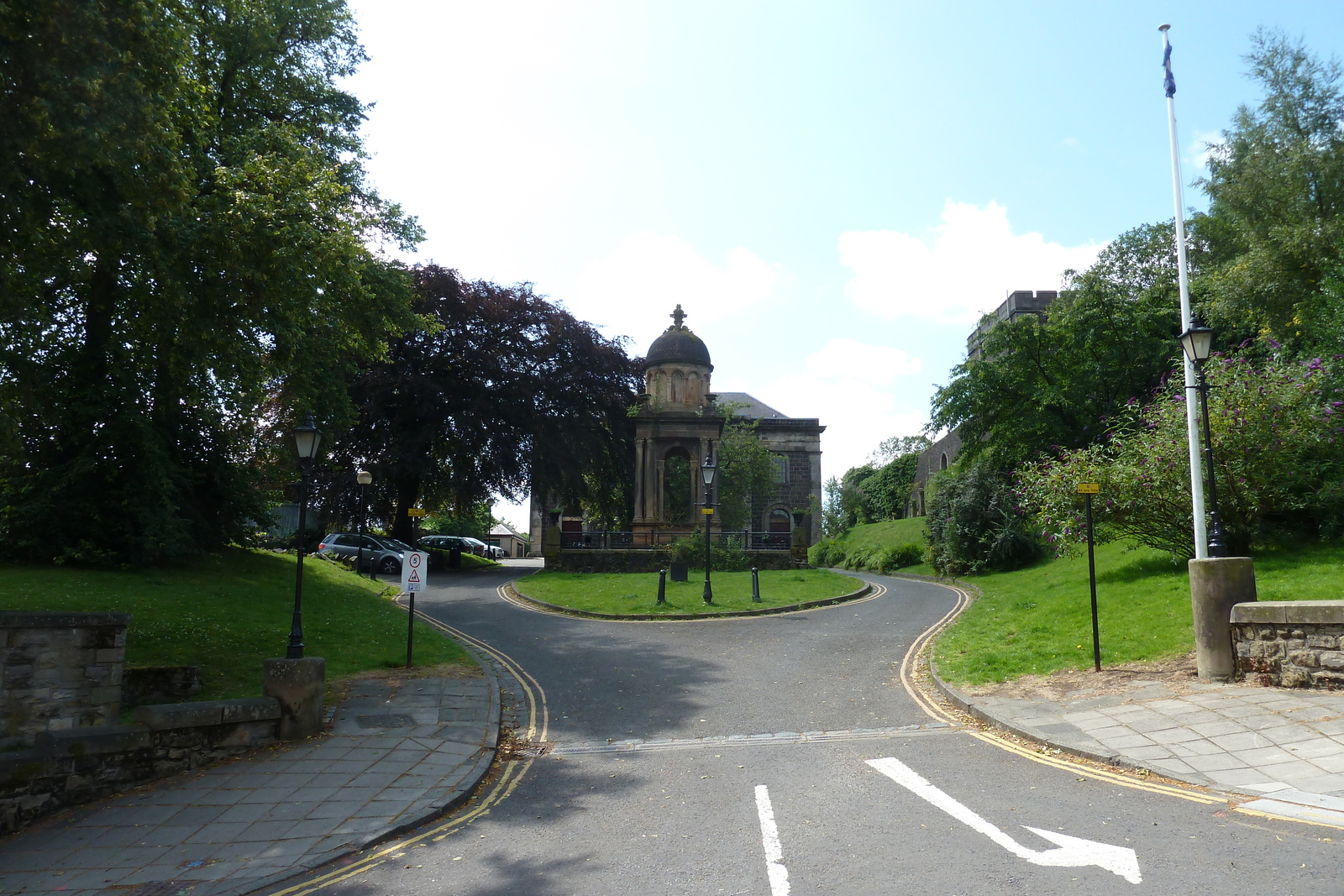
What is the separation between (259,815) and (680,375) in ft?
97.1

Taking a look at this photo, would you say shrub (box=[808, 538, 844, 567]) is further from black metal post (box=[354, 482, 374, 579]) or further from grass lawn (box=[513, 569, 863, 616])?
black metal post (box=[354, 482, 374, 579])

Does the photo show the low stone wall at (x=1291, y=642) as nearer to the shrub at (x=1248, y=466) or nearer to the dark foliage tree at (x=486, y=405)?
the shrub at (x=1248, y=466)

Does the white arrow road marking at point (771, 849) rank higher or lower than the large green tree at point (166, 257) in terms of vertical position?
lower

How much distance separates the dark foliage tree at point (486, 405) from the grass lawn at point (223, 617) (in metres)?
12.5

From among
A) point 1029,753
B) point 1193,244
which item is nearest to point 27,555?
point 1029,753

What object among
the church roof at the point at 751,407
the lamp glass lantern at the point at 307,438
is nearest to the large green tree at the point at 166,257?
the lamp glass lantern at the point at 307,438

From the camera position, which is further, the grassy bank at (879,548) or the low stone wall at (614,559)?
the grassy bank at (879,548)

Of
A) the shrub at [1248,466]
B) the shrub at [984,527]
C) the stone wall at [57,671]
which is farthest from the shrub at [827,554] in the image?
the stone wall at [57,671]

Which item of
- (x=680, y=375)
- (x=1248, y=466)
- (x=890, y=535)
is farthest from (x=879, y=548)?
(x=1248, y=466)

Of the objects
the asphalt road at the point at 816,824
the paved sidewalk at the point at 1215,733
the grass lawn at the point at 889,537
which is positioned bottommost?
the asphalt road at the point at 816,824

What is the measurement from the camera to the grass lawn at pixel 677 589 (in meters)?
19.9

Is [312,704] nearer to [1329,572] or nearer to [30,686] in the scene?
[30,686]

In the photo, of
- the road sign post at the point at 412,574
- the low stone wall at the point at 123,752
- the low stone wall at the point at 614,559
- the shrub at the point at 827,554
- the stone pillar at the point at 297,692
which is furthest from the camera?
the shrub at the point at 827,554

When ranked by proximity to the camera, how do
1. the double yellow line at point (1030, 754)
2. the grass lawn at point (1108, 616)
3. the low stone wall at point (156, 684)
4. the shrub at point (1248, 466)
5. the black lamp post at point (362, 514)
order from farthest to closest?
the black lamp post at point (362, 514)
the shrub at point (1248, 466)
the grass lawn at point (1108, 616)
the low stone wall at point (156, 684)
the double yellow line at point (1030, 754)
